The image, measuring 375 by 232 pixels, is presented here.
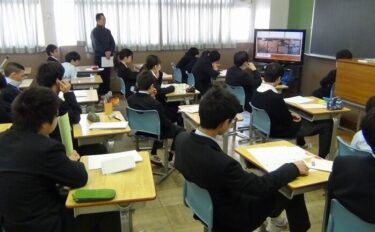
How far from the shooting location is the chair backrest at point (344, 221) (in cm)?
156

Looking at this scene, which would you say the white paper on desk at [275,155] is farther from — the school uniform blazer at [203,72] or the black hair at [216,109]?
the school uniform blazer at [203,72]

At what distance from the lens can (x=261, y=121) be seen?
146 inches

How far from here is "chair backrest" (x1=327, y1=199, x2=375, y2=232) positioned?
156 centimetres

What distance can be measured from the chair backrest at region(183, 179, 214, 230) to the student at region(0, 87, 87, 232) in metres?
0.64

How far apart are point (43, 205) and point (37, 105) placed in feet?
1.63

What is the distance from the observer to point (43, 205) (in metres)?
1.67

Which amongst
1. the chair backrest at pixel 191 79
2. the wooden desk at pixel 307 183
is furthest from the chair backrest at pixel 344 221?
the chair backrest at pixel 191 79

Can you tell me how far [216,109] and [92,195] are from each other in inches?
30.4

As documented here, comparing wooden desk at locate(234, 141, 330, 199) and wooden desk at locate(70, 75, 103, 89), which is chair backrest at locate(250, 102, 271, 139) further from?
wooden desk at locate(70, 75, 103, 89)

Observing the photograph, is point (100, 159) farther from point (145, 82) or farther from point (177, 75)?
point (177, 75)

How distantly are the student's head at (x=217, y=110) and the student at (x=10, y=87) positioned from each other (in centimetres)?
243

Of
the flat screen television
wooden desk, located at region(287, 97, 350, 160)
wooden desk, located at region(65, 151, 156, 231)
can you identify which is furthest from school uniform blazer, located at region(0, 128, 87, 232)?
the flat screen television

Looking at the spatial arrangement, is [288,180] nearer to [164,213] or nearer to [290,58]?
[164,213]

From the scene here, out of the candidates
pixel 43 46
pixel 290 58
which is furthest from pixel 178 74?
pixel 43 46
